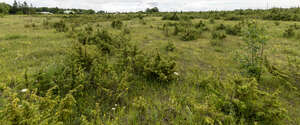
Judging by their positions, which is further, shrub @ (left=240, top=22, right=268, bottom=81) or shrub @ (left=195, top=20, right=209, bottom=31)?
shrub @ (left=195, top=20, right=209, bottom=31)

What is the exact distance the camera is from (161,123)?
2307mm

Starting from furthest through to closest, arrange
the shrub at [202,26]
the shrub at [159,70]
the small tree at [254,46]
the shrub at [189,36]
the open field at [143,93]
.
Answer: the shrub at [202,26] < the shrub at [189,36] < the shrub at [159,70] < the small tree at [254,46] < the open field at [143,93]

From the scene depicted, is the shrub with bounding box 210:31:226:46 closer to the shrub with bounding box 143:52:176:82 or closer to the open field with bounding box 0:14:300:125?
the open field with bounding box 0:14:300:125

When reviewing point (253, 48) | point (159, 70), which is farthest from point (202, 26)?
point (159, 70)

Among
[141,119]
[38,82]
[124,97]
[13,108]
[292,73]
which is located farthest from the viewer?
[292,73]

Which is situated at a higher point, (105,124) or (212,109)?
(212,109)

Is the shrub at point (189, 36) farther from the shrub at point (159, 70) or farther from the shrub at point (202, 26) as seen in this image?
the shrub at point (159, 70)

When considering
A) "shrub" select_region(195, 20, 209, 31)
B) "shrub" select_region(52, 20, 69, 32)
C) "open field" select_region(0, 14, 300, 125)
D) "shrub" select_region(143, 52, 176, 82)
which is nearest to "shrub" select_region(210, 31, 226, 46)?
"open field" select_region(0, 14, 300, 125)

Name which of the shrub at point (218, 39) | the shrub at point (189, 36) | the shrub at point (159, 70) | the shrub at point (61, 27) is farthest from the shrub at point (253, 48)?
the shrub at point (61, 27)

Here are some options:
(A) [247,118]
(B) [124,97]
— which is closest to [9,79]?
(B) [124,97]

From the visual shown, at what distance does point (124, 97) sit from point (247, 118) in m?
2.26

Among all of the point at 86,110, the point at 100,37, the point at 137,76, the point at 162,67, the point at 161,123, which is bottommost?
the point at 161,123

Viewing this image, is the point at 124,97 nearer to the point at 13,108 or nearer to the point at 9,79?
the point at 13,108

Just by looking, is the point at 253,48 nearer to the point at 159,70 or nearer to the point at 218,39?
the point at 159,70
